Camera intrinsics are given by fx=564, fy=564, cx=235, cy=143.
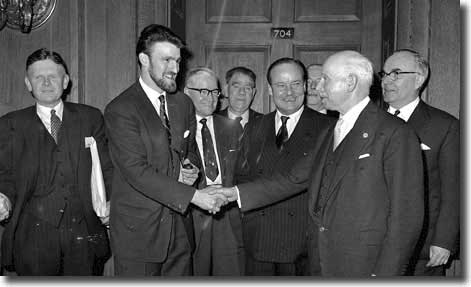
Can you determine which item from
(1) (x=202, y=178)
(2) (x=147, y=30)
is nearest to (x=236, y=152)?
(1) (x=202, y=178)

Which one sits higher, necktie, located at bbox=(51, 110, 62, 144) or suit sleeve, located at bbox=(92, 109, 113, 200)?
necktie, located at bbox=(51, 110, 62, 144)

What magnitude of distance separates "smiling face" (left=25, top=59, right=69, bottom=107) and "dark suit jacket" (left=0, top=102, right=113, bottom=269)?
0.30ft

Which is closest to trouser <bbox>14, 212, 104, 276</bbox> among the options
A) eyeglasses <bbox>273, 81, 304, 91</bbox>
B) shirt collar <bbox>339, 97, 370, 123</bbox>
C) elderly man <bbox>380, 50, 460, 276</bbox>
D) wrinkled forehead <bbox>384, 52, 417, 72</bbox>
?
eyeglasses <bbox>273, 81, 304, 91</bbox>

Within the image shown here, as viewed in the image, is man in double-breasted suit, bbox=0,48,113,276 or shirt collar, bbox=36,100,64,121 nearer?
man in double-breasted suit, bbox=0,48,113,276

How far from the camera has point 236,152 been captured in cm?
334

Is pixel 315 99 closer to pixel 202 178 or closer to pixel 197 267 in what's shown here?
pixel 202 178

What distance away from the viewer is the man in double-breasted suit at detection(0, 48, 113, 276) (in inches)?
115

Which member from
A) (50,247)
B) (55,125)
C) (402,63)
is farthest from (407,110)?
(50,247)

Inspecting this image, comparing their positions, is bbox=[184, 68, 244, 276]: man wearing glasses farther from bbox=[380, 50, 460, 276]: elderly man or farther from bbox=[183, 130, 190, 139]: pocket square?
bbox=[380, 50, 460, 276]: elderly man

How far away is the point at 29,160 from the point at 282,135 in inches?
53.3

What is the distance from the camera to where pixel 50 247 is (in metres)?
2.90

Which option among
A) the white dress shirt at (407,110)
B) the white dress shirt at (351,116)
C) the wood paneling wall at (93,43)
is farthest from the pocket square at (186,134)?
the white dress shirt at (407,110)

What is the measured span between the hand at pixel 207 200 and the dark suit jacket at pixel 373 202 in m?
0.66

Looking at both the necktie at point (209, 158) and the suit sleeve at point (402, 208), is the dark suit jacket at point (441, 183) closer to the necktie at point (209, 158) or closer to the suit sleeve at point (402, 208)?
the suit sleeve at point (402, 208)
